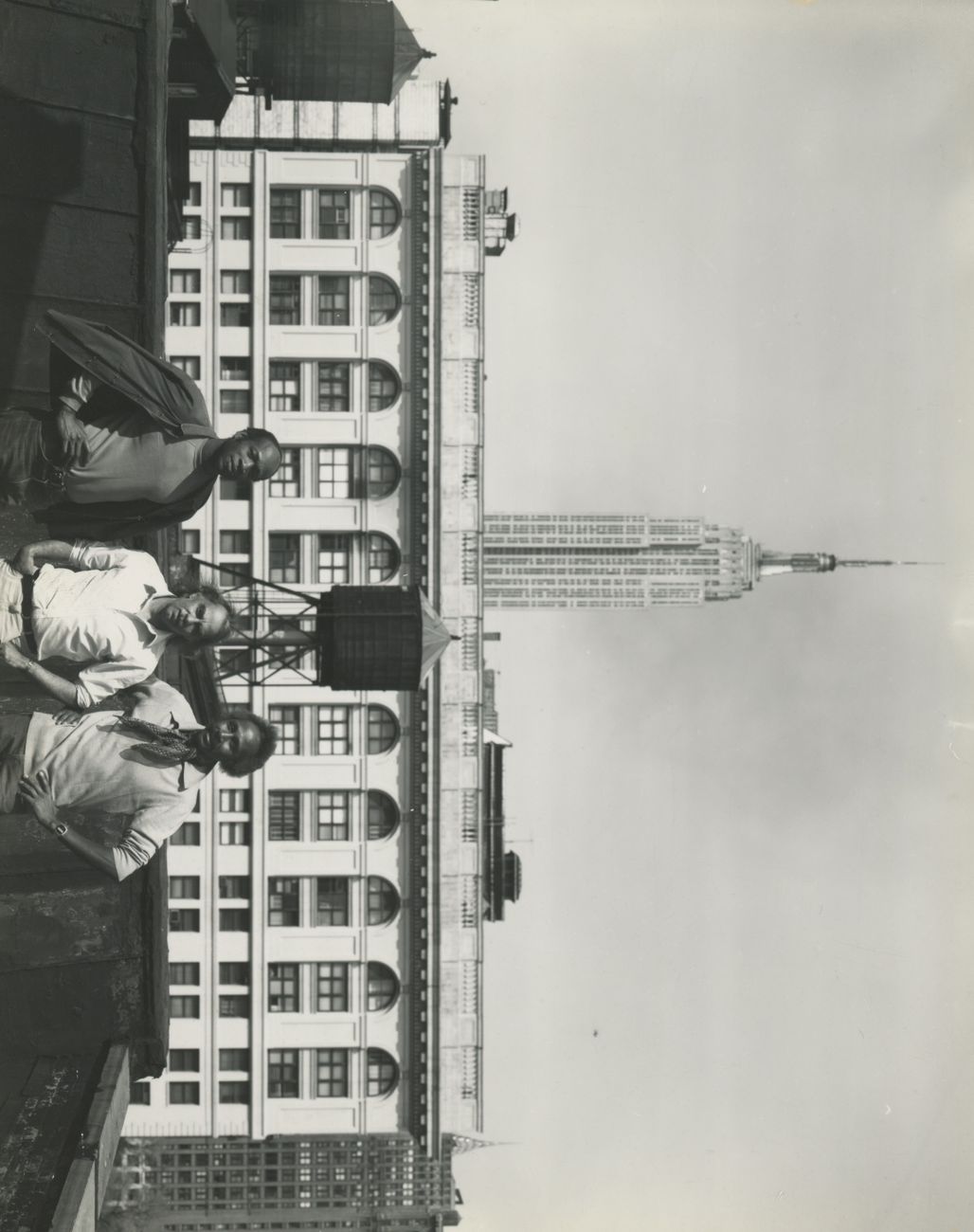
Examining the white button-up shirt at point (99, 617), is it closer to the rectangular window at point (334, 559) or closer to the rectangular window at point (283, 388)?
the rectangular window at point (334, 559)

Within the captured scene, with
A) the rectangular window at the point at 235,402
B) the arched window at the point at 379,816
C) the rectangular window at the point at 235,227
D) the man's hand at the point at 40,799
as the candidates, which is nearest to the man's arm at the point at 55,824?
the man's hand at the point at 40,799

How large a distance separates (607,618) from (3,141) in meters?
30.8

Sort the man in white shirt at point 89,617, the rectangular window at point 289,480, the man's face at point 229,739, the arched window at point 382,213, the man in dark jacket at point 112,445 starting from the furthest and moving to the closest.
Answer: the arched window at point 382,213
the rectangular window at point 289,480
the man's face at point 229,739
the man in white shirt at point 89,617
the man in dark jacket at point 112,445

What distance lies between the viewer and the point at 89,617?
8.39 m

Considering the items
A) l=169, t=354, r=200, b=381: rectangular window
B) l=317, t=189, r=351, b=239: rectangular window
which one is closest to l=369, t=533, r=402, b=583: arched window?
l=169, t=354, r=200, b=381: rectangular window

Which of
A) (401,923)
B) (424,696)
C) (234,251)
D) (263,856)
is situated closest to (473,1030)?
(401,923)

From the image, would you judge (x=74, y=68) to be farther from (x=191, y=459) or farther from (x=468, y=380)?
(x=468, y=380)

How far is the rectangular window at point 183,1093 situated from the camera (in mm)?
31922

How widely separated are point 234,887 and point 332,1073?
6676mm

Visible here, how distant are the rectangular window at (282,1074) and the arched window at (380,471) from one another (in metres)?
17.9

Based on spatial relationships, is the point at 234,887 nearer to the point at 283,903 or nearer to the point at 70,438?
the point at 283,903

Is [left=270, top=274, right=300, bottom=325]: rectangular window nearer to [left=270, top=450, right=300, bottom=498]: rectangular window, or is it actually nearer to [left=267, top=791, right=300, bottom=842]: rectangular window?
[left=270, top=450, right=300, bottom=498]: rectangular window

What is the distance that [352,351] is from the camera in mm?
32562

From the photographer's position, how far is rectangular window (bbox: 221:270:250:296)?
108ft
